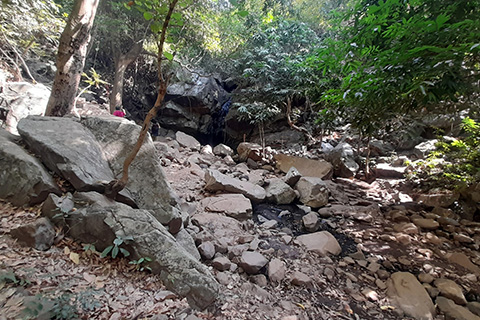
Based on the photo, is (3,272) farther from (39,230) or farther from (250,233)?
(250,233)

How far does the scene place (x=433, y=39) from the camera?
86.3 inches

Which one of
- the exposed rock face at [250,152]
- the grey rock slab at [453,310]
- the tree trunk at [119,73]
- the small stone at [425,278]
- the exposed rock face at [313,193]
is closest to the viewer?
the grey rock slab at [453,310]

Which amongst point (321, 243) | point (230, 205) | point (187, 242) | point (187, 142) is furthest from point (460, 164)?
point (187, 142)

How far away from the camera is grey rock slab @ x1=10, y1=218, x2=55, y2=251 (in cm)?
164

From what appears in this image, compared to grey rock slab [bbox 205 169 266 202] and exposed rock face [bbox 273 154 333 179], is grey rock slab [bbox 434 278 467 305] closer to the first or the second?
grey rock slab [bbox 205 169 266 202]

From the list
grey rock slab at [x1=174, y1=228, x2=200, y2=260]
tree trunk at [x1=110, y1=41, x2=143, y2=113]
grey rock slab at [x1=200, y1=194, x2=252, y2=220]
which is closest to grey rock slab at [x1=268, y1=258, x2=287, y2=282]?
grey rock slab at [x1=174, y1=228, x2=200, y2=260]

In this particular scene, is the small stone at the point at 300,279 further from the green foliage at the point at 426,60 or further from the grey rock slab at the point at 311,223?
the green foliage at the point at 426,60

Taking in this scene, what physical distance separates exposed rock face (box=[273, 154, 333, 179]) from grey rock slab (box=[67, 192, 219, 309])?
564cm

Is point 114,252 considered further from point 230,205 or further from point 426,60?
point 426,60

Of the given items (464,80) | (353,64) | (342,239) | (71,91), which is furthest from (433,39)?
(71,91)

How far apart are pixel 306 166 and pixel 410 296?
481cm

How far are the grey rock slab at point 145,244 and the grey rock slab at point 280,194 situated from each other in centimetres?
340

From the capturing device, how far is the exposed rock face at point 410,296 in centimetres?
235

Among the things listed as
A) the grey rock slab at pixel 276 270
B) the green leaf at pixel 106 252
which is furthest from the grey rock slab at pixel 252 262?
the green leaf at pixel 106 252
